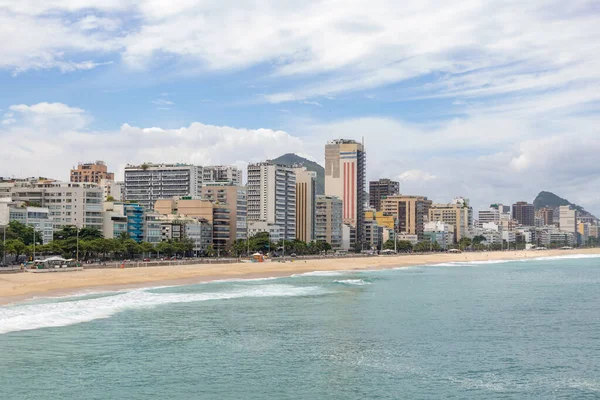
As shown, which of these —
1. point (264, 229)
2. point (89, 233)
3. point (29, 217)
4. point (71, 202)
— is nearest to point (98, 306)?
point (89, 233)

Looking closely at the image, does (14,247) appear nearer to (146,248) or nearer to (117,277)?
(117,277)

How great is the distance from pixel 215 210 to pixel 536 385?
150 m

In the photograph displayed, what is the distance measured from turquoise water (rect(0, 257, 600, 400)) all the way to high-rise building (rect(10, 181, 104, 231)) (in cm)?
8150

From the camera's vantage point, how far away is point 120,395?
29359 millimetres

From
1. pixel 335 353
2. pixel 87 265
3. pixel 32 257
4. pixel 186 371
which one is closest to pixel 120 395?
pixel 186 371

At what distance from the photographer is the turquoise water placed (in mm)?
30906

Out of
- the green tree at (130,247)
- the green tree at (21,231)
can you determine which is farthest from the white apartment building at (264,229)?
the green tree at (21,231)

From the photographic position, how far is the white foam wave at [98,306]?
47.2 m

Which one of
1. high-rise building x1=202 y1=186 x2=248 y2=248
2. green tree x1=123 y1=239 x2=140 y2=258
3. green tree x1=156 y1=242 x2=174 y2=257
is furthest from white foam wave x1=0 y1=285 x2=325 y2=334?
high-rise building x1=202 y1=186 x2=248 y2=248

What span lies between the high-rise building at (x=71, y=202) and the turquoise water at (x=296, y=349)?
81.5m

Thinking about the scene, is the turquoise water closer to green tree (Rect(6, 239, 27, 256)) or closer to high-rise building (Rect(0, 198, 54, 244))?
green tree (Rect(6, 239, 27, 256))

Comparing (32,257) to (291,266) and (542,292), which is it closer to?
(291,266)

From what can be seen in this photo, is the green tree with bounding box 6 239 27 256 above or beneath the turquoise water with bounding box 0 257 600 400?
above

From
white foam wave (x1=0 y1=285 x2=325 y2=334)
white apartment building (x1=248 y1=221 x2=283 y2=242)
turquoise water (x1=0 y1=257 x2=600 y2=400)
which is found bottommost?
turquoise water (x1=0 y1=257 x2=600 y2=400)
